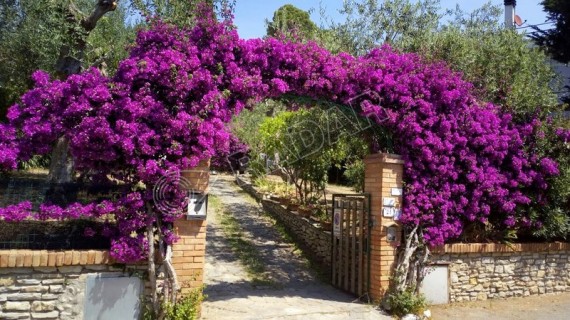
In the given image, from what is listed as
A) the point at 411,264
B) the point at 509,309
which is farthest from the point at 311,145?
the point at 509,309

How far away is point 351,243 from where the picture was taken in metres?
7.82

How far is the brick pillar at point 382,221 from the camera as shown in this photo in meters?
7.00

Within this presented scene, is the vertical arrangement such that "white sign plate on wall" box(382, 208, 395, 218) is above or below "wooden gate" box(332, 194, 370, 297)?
above

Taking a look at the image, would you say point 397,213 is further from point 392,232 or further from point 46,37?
point 46,37

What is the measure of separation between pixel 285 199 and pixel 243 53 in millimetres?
7186

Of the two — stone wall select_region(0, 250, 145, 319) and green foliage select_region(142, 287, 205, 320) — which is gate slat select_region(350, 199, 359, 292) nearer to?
green foliage select_region(142, 287, 205, 320)

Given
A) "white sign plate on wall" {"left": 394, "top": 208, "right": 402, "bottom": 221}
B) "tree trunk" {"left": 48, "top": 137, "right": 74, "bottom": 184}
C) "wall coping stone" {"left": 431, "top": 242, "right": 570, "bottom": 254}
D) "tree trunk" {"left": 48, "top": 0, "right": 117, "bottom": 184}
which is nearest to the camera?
"white sign plate on wall" {"left": 394, "top": 208, "right": 402, "bottom": 221}

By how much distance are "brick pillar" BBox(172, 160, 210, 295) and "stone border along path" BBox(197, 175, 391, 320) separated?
650 millimetres

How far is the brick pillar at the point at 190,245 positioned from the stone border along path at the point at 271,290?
0.65 meters

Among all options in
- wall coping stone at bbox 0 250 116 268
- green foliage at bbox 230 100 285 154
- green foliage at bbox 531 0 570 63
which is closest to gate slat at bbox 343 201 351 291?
wall coping stone at bbox 0 250 116 268

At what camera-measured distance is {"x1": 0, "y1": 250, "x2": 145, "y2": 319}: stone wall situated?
199 inches

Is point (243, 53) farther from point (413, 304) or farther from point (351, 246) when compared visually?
point (413, 304)

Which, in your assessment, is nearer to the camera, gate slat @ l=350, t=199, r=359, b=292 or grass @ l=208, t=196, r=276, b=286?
gate slat @ l=350, t=199, r=359, b=292

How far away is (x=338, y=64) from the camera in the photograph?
698 centimetres
